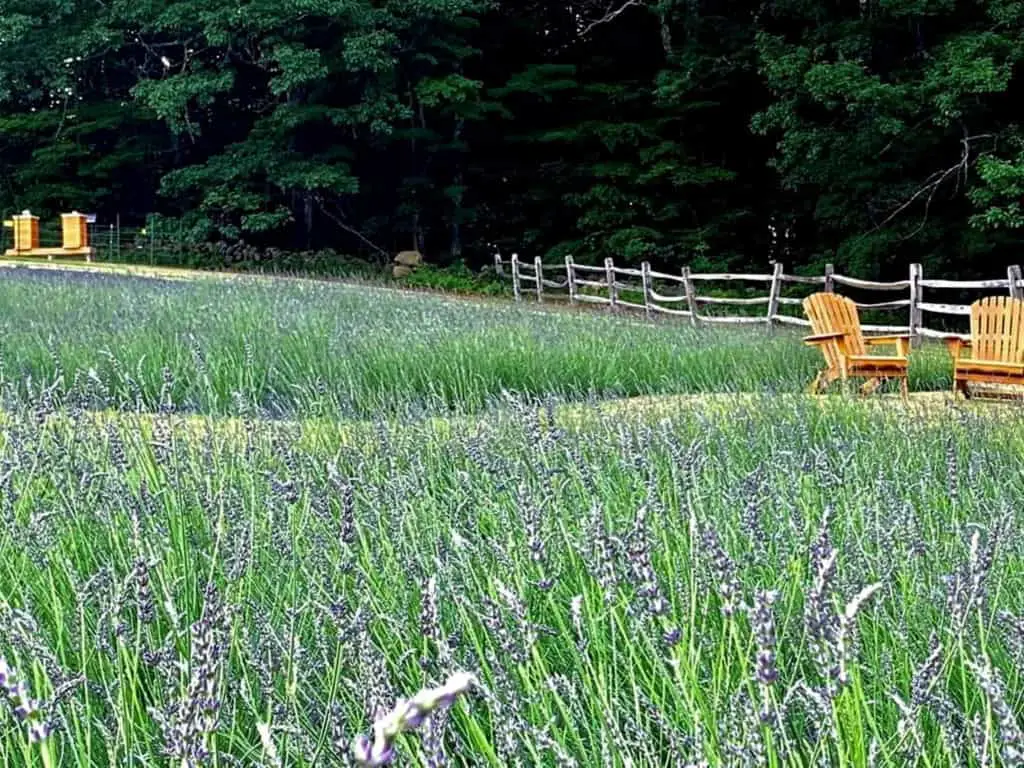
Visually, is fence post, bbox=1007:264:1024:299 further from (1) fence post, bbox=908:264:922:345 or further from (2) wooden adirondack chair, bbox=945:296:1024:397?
(2) wooden adirondack chair, bbox=945:296:1024:397

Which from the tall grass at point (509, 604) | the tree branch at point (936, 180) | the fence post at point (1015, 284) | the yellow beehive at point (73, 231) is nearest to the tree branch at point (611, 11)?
the tree branch at point (936, 180)

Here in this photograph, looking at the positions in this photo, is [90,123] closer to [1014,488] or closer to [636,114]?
[636,114]

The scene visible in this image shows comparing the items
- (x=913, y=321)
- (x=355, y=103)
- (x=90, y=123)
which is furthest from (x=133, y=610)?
(x=90, y=123)

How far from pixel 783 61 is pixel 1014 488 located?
17.2 metres

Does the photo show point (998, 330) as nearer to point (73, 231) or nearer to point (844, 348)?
point (844, 348)

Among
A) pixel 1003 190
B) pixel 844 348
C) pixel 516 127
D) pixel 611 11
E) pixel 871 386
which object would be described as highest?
pixel 611 11

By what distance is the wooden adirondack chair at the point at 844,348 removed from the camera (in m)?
8.00

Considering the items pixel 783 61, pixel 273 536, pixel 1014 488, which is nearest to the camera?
pixel 273 536

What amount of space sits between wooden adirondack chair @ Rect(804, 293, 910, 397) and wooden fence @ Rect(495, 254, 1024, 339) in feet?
8.43

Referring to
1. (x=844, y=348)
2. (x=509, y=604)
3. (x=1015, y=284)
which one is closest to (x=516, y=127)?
(x=1015, y=284)

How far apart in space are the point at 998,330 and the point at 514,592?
7.60 meters

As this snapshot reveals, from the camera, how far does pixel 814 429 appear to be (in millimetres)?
4730

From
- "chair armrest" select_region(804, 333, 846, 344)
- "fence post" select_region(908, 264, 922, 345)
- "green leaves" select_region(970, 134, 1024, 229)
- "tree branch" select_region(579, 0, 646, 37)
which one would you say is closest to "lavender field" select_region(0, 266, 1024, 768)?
"chair armrest" select_region(804, 333, 846, 344)

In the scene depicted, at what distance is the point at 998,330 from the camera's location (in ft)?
27.8
